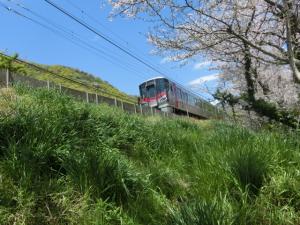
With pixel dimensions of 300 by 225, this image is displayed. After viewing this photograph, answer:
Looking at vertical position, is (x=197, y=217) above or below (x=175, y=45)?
below

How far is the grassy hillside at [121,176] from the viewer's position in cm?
420

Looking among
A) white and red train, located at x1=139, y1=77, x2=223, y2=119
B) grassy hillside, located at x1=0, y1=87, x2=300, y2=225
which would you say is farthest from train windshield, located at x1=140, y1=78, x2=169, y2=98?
grassy hillside, located at x1=0, y1=87, x2=300, y2=225

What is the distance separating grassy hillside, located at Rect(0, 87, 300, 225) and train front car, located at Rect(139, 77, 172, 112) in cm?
2175

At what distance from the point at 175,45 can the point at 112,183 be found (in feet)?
16.7

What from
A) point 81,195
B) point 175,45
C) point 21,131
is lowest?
point 81,195

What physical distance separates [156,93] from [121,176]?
24935mm

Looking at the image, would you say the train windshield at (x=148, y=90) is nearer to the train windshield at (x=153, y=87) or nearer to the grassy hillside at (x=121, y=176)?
the train windshield at (x=153, y=87)

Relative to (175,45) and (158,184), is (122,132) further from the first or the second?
(175,45)

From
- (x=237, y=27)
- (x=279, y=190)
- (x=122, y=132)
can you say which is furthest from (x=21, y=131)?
(x=237, y=27)

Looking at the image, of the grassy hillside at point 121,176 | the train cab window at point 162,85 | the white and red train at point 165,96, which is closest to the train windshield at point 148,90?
the white and red train at point 165,96

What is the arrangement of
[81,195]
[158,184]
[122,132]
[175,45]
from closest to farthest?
1. [81,195]
2. [158,184]
3. [122,132]
4. [175,45]

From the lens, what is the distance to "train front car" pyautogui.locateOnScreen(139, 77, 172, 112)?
94.3 ft

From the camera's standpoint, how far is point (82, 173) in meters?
4.73

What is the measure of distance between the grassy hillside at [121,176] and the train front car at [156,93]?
2175 centimetres
